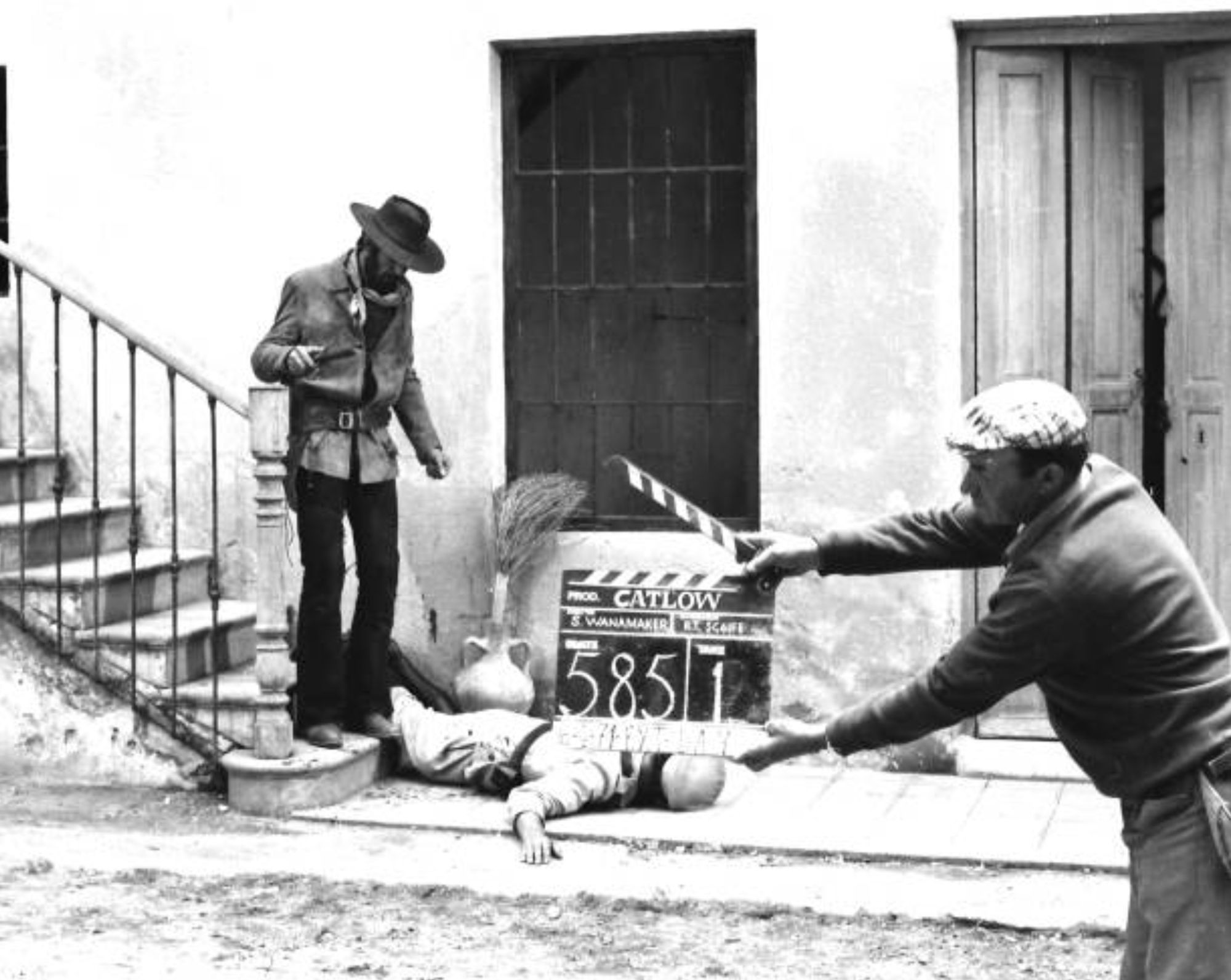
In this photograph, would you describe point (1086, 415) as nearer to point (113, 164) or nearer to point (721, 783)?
point (721, 783)

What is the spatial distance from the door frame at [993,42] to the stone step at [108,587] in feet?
10.5

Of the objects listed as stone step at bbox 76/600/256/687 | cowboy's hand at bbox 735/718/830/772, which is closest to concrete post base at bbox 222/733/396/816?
stone step at bbox 76/600/256/687

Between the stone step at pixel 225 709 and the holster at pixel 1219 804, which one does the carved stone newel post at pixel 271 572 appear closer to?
the stone step at pixel 225 709

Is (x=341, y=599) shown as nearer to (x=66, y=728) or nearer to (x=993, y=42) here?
(x=66, y=728)

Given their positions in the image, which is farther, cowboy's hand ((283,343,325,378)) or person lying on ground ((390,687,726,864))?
cowboy's hand ((283,343,325,378))

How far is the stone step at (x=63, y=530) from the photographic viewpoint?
9.47m

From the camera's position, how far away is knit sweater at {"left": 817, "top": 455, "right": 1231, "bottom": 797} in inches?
186

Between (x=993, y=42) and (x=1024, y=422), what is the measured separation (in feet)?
16.4

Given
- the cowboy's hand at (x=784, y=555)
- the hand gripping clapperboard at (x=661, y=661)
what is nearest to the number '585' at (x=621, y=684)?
the hand gripping clapperboard at (x=661, y=661)

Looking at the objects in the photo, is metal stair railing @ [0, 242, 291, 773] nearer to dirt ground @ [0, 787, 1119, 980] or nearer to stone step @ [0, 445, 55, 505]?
stone step @ [0, 445, 55, 505]

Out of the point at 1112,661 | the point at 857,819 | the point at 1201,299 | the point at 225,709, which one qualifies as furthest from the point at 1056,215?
the point at 1112,661

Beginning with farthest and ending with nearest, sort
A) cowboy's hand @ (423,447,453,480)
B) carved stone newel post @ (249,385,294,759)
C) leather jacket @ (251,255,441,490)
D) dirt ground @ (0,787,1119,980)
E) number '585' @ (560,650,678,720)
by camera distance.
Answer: cowboy's hand @ (423,447,453,480) → leather jacket @ (251,255,441,490) → carved stone newel post @ (249,385,294,759) → number '585' @ (560,650,678,720) → dirt ground @ (0,787,1119,980)

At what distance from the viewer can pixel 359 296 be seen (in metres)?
9.20

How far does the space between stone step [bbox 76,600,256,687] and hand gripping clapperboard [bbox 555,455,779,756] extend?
2.19 m
